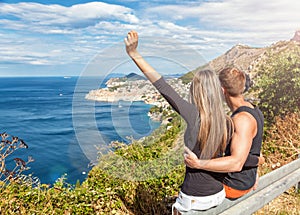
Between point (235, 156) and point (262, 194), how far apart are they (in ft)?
2.77

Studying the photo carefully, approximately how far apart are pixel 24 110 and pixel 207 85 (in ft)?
65.9

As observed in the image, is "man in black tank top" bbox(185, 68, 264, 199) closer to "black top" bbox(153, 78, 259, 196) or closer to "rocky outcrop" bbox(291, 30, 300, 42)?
"black top" bbox(153, 78, 259, 196)

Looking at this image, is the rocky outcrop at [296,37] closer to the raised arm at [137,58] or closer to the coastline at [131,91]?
the coastline at [131,91]

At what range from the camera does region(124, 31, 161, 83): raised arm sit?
2.02 meters

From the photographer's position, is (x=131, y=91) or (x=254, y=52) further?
(x=254, y=52)

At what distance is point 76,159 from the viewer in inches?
183

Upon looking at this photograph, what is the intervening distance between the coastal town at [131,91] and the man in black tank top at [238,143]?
0.39m

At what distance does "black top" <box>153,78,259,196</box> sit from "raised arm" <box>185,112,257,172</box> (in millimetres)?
78

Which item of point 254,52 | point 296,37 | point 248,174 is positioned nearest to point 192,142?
point 248,174

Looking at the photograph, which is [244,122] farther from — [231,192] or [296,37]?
[296,37]

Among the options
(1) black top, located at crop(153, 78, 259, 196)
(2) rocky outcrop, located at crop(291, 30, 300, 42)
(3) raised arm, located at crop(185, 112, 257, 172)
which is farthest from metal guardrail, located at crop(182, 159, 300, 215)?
(2) rocky outcrop, located at crop(291, 30, 300, 42)

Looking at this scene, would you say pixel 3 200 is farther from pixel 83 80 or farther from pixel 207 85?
pixel 207 85

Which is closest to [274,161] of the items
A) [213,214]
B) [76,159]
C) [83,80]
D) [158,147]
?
[158,147]

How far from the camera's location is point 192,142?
220 centimetres
